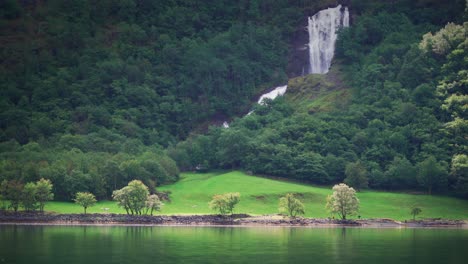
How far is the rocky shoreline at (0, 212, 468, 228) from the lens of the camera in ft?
461

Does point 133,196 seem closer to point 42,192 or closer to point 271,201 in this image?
point 42,192

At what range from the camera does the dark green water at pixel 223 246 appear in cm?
8212

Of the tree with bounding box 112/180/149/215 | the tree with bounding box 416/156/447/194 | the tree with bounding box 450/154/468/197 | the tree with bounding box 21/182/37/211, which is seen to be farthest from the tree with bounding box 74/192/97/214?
the tree with bounding box 450/154/468/197

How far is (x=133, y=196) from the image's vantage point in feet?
485

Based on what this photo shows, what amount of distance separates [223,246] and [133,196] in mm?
55161

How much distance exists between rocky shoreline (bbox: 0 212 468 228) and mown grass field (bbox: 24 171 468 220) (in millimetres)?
6334

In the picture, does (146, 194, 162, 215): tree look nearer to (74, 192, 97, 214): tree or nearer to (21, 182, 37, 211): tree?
(74, 192, 97, 214): tree

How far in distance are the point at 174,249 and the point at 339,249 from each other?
18479 mm

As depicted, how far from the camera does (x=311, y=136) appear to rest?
197250mm

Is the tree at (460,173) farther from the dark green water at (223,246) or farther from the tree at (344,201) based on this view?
the dark green water at (223,246)

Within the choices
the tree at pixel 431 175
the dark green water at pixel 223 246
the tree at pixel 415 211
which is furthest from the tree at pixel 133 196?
the tree at pixel 431 175

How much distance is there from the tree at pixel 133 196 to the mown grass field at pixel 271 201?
6023 mm

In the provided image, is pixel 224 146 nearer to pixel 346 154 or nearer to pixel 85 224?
pixel 346 154

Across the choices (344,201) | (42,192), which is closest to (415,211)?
(344,201)
